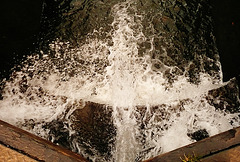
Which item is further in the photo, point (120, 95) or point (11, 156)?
point (120, 95)

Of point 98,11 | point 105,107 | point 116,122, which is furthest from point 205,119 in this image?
point 98,11

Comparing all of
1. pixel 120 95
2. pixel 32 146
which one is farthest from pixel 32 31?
pixel 32 146

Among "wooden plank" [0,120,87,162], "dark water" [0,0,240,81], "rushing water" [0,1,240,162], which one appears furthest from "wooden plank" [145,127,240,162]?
"dark water" [0,0,240,81]

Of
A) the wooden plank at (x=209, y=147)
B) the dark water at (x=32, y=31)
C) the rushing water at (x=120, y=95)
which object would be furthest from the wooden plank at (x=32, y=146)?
the dark water at (x=32, y=31)

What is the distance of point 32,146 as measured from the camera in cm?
246

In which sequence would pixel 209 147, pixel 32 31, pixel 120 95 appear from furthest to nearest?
pixel 32 31, pixel 120 95, pixel 209 147

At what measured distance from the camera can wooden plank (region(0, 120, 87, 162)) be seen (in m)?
2.41

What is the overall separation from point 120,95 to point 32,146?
188 cm

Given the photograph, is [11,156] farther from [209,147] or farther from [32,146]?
[209,147]

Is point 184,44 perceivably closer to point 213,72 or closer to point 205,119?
point 213,72

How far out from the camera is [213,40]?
4.56 meters

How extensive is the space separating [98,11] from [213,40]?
2953 millimetres

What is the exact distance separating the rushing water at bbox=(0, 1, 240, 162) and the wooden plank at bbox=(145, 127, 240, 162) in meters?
0.99

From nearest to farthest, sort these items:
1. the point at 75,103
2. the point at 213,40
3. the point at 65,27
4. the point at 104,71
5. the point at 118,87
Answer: the point at 75,103, the point at 118,87, the point at 104,71, the point at 213,40, the point at 65,27
